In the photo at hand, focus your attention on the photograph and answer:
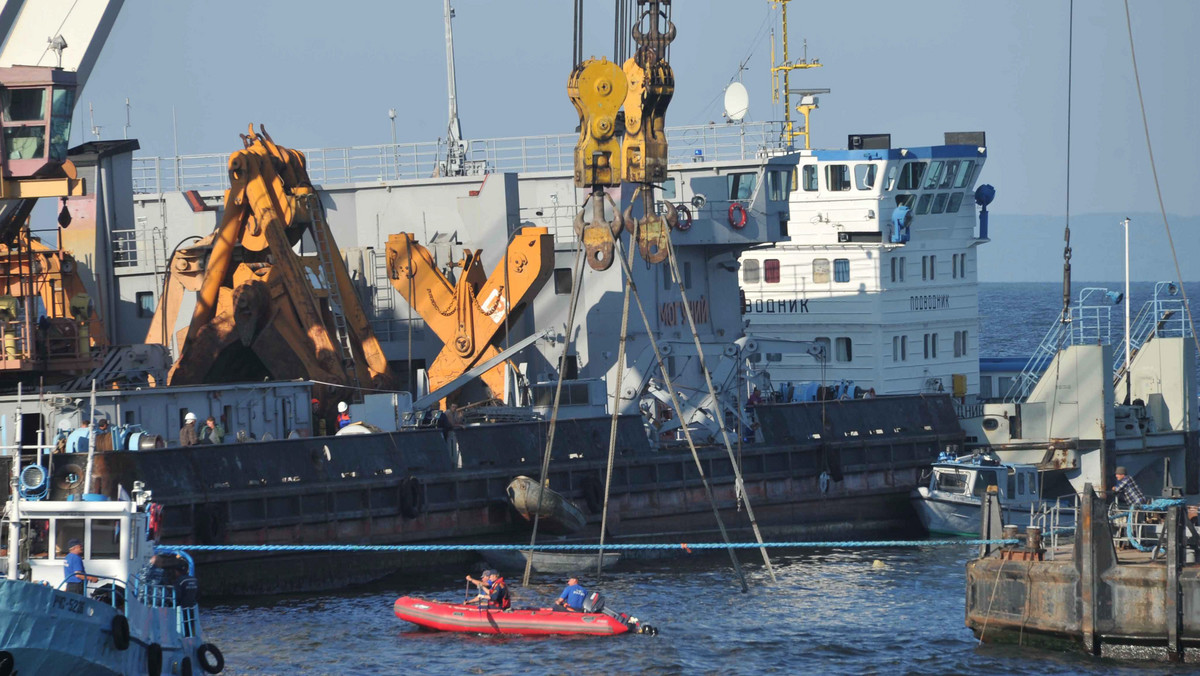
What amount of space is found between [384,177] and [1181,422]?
19.6 m

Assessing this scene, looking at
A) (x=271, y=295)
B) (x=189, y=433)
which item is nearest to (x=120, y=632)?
(x=189, y=433)

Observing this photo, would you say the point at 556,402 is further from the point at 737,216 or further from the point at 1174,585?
the point at 737,216

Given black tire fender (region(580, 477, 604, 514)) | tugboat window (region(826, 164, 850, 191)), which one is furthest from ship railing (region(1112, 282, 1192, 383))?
black tire fender (region(580, 477, 604, 514))

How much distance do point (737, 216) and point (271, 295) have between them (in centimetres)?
1083

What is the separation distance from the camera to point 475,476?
110ft

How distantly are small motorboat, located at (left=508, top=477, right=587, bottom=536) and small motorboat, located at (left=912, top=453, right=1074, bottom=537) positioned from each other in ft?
30.1

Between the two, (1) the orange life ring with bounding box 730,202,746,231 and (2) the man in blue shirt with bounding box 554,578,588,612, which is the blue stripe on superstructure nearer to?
(1) the orange life ring with bounding box 730,202,746,231

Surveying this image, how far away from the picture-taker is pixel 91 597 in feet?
68.5

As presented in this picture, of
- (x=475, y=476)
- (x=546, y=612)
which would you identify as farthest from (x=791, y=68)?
(x=546, y=612)

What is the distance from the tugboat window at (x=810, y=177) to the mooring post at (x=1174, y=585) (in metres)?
24.0

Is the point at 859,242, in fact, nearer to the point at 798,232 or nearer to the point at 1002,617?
the point at 798,232

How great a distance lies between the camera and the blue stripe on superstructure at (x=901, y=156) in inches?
1834

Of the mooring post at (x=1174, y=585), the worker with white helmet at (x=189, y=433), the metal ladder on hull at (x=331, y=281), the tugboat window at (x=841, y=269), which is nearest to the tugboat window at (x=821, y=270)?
the tugboat window at (x=841, y=269)

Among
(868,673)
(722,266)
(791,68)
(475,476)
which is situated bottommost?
(868,673)
